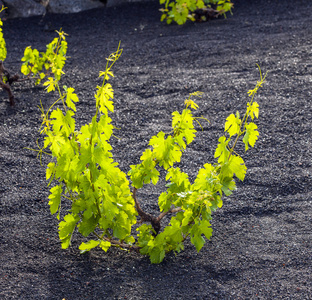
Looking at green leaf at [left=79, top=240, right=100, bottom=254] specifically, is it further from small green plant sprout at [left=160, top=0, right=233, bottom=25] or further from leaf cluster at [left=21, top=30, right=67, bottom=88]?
small green plant sprout at [left=160, top=0, right=233, bottom=25]

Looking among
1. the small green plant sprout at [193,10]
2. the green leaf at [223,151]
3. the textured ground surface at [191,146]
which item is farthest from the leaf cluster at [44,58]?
the green leaf at [223,151]

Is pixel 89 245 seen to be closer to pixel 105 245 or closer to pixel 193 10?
pixel 105 245

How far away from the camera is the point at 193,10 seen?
5.10 m

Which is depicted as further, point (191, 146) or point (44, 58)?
point (44, 58)

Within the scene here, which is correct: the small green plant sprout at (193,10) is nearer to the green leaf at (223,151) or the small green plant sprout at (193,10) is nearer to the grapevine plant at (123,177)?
the grapevine plant at (123,177)

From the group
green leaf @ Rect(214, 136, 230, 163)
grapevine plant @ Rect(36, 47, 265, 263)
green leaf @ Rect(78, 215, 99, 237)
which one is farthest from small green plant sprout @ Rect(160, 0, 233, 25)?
green leaf @ Rect(78, 215, 99, 237)

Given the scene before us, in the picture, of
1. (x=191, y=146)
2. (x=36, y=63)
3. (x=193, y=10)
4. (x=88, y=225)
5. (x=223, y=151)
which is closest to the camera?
(x=223, y=151)

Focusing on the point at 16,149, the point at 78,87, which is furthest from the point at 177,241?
the point at 78,87

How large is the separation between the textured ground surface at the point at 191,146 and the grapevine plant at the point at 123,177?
17cm

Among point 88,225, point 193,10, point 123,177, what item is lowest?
point 88,225

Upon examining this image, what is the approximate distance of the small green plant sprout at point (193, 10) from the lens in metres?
5.11

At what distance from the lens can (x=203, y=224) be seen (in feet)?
7.27

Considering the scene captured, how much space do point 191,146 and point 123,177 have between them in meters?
1.15

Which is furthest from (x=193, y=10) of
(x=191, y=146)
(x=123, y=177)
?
(x=123, y=177)
